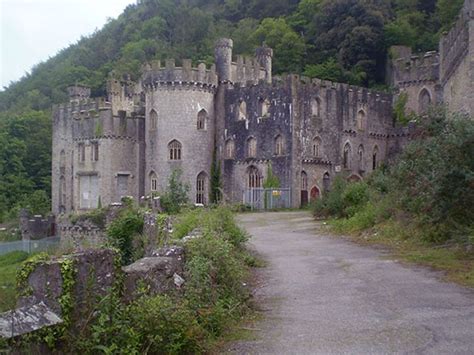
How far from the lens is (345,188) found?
91.3 feet

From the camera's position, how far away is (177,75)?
4725 centimetres

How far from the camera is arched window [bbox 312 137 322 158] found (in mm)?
46366

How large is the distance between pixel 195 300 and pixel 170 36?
96070mm

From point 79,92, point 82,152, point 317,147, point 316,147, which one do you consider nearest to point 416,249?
point 316,147

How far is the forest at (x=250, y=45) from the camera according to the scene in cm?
6938

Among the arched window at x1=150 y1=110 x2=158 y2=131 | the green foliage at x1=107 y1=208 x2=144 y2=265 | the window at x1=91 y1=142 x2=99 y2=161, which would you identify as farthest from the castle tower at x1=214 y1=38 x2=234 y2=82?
the green foliage at x1=107 y1=208 x2=144 y2=265

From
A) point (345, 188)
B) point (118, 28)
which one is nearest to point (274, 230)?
point (345, 188)

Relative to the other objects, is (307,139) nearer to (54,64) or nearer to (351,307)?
(351,307)

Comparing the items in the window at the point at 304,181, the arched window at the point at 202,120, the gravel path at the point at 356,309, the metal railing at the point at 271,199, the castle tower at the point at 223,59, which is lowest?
the gravel path at the point at 356,309

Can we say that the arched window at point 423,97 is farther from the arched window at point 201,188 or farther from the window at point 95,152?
the window at point 95,152

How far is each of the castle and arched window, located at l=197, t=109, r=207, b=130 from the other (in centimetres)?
7

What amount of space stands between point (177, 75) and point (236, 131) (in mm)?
5611

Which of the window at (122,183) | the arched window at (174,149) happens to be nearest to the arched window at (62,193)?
the window at (122,183)

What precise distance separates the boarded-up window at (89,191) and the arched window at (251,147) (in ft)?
38.7
